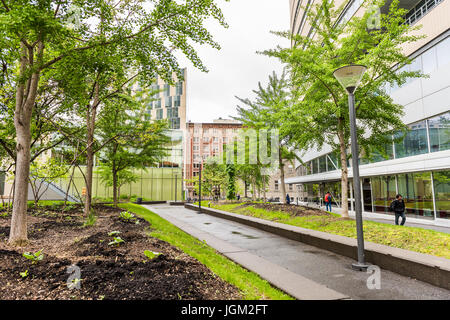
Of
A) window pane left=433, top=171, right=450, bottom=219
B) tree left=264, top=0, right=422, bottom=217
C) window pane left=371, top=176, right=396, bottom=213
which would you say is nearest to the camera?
tree left=264, top=0, right=422, bottom=217

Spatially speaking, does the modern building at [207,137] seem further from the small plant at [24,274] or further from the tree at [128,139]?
the small plant at [24,274]

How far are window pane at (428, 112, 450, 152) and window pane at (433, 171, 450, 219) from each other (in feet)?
4.62

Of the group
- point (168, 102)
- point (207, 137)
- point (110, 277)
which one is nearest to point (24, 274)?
point (110, 277)

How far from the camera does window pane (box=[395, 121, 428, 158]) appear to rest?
1605 cm

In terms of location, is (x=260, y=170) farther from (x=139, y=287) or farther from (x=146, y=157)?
(x=139, y=287)

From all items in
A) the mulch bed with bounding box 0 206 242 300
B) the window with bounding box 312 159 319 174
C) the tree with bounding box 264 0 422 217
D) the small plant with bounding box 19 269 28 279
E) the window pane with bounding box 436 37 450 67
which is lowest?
the mulch bed with bounding box 0 206 242 300

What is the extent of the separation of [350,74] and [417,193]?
14059mm

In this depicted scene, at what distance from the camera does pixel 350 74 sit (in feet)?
22.3

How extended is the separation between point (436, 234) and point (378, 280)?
12.5 feet

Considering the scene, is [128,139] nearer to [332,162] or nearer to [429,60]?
[429,60]

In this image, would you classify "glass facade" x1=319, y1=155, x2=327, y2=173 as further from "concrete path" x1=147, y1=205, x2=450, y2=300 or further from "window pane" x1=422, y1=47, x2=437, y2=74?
"concrete path" x1=147, y1=205, x2=450, y2=300

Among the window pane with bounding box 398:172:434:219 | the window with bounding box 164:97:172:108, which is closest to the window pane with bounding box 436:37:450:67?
the window pane with bounding box 398:172:434:219

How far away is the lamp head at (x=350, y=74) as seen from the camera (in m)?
6.65

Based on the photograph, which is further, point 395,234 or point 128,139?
point 128,139
